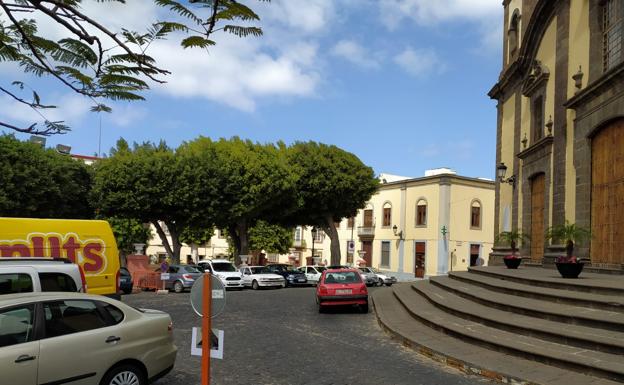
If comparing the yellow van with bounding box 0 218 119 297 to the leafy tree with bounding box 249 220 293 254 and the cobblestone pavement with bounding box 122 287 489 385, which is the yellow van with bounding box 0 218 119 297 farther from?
the leafy tree with bounding box 249 220 293 254

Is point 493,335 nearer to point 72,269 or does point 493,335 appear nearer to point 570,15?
point 72,269

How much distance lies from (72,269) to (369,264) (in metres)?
44.6

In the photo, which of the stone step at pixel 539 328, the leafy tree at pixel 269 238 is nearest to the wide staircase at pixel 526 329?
the stone step at pixel 539 328

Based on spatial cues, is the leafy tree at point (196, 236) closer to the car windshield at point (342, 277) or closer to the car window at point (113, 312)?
the car windshield at point (342, 277)

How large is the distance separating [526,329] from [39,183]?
91.9 ft

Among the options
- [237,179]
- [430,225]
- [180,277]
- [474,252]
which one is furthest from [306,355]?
[474,252]

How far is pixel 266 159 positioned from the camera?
33531 mm

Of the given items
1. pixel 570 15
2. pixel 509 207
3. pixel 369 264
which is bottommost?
pixel 369 264

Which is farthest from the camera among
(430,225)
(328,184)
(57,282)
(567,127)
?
(430,225)

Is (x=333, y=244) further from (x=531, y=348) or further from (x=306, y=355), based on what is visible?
(x=531, y=348)

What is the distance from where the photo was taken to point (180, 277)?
25.7 m

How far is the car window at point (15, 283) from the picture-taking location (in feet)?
26.7

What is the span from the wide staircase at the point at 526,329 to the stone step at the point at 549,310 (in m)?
0.01

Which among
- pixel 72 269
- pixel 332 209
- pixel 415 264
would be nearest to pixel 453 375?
pixel 72 269
